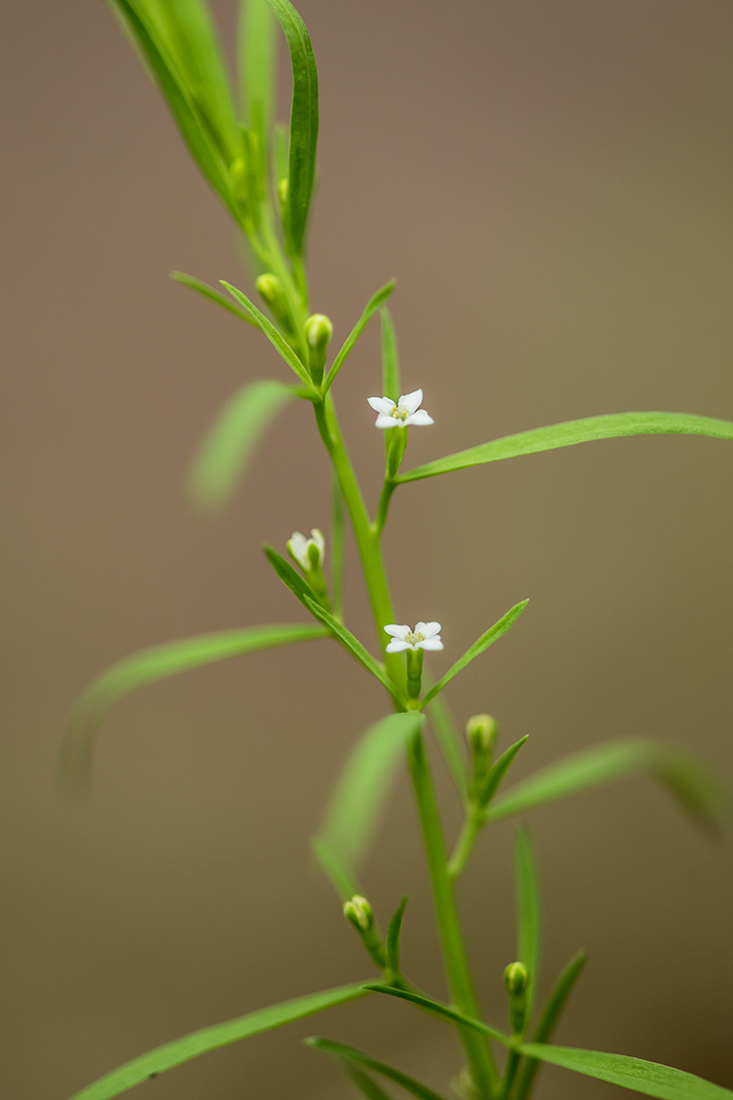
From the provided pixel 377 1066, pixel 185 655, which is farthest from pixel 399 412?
pixel 377 1066

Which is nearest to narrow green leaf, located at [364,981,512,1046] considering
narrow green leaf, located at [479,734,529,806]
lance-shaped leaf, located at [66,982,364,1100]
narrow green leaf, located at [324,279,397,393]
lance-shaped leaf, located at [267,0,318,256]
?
lance-shaped leaf, located at [66,982,364,1100]

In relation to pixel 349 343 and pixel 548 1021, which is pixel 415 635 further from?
pixel 548 1021

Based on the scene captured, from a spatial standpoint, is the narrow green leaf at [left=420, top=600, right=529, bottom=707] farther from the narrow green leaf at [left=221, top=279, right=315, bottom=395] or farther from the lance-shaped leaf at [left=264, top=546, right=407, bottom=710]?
the narrow green leaf at [left=221, top=279, right=315, bottom=395]

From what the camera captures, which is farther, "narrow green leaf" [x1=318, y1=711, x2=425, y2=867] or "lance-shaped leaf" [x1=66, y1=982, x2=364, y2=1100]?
"lance-shaped leaf" [x1=66, y1=982, x2=364, y2=1100]

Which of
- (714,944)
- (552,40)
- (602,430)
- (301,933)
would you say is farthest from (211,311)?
(714,944)

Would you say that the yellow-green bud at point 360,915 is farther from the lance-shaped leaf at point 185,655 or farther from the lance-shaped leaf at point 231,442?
the lance-shaped leaf at point 231,442

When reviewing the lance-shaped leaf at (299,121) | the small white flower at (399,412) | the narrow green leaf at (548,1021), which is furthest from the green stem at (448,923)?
the lance-shaped leaf at (299,121)

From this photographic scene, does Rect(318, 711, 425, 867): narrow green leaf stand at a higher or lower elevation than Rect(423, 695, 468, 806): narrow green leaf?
higher
